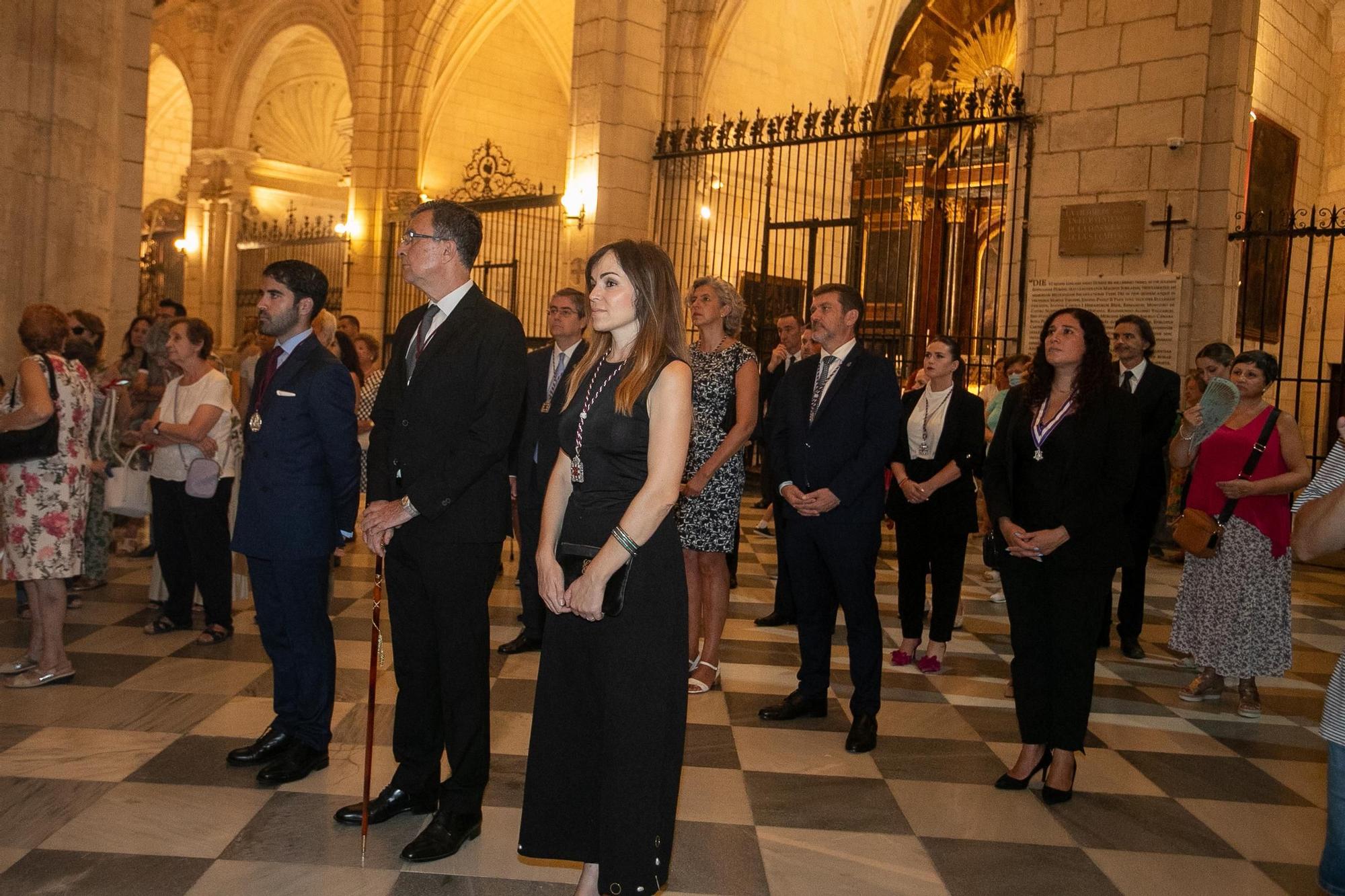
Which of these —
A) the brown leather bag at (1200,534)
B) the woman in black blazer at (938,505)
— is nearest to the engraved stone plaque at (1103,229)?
the woman in black blazer at (938,505)

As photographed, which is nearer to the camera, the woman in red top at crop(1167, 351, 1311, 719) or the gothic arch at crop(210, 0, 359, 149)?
the woman in red top at crop(1167, 351, 1311, 719)

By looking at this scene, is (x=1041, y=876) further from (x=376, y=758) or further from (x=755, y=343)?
(x=755, y=343)

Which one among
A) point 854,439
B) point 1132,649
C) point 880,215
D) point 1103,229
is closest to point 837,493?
point 854,439

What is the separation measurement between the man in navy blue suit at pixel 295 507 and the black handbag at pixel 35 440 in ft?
4.00

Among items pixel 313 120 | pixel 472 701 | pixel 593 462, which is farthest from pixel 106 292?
pixel 313 120

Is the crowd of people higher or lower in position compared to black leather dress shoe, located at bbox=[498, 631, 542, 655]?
higher

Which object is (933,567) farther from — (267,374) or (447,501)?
(267,374)

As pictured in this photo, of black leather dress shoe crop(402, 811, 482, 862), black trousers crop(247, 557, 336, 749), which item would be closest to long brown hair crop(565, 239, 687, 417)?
black leather dress shoe crop(402, 811, 482, 862)

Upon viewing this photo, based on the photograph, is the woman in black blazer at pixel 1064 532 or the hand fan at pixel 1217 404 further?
the hand fan at pixel 1217 404

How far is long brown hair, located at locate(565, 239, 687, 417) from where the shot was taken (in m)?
2.38

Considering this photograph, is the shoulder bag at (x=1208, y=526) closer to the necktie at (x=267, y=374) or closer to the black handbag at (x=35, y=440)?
the necktie at (x=267, y=374)

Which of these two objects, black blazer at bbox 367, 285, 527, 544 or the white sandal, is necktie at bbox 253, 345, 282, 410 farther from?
the white sandal

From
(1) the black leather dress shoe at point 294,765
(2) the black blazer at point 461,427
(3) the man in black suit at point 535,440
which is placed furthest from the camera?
(3) the man in black suit at point 535,440

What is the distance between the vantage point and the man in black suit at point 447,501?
9.65 ft
